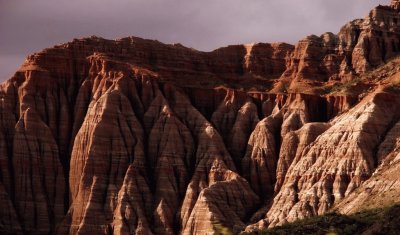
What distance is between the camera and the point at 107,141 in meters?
176

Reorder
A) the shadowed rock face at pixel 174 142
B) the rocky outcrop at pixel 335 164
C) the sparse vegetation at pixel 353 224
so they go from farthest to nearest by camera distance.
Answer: the shadowed rock face at pixel 174 142 < the rocky outcrop at pixel 335 164 < the sparse vegetation at pixel 353 224

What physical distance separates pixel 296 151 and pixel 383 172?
19.0m

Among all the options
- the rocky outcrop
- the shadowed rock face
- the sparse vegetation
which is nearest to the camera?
the sparse vegetation

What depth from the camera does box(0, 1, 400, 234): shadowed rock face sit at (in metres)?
166

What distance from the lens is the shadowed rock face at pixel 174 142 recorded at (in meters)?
166

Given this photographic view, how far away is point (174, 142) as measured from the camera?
581 ft

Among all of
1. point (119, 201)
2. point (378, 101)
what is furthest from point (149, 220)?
point (378, 101)

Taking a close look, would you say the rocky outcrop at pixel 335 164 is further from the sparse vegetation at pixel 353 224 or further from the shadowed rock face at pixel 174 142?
the sparse vegetation at pixel 353 224

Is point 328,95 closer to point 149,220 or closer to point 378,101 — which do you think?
point 378,101

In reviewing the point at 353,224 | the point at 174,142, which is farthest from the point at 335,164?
the point at 353,224

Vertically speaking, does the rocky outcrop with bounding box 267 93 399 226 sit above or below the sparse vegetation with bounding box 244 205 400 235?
above

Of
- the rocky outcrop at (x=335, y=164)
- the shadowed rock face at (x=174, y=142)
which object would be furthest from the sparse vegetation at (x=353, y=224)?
the rocky outcrop at (x=335, y=164)

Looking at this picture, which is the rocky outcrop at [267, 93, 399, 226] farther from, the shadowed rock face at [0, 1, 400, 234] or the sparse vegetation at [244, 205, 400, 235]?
the sparse vegetation at [244, 205, 400, 235]

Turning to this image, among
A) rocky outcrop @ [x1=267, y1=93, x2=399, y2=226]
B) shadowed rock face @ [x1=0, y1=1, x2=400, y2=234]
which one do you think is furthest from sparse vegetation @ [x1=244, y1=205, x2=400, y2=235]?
rocky outcrop @ [x1=267, y1=93, x2=399, y2=226]
